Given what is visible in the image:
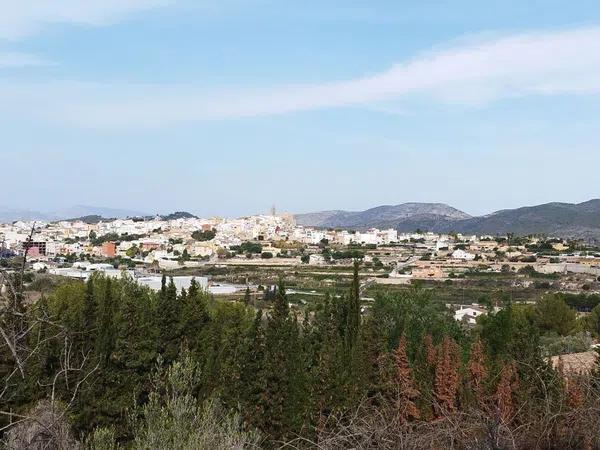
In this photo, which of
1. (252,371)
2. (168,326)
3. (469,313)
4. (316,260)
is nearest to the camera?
(252,371)

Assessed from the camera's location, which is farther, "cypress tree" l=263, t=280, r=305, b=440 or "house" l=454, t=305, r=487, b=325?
"house" l=454, t=305, r=487, b=325

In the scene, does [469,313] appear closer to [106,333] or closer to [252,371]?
[252,371]

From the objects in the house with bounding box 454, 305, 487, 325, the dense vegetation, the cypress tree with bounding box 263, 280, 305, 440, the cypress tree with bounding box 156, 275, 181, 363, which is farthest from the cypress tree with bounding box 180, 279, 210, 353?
the house with bounding box 454, 305, 487, 325

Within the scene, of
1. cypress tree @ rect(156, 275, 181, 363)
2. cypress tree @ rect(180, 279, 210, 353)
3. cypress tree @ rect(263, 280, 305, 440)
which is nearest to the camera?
cypress tree @ rect(263, 280, 305, 440)

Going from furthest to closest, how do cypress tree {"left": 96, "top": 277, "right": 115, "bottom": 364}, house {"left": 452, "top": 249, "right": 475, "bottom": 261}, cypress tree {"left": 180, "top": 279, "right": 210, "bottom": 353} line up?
house {"left": 452, "top": 249, "right": 475, "bottom": 261} < cypress tree {"left": 180, "top": 279, "right": 210, "bottom": 353} < cypress tree {"left": 96, "top": 277, "right": 115, "bottom": 364}

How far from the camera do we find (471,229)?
182375 mm

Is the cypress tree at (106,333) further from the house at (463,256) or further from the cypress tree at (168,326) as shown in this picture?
the house at (463,256)

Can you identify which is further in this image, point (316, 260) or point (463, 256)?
point (463, 256)

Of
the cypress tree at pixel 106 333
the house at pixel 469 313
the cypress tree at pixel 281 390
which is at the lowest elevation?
the house at pixel 469 313

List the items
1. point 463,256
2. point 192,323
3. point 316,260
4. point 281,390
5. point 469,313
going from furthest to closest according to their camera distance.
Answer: point 463,256 < point 316,260 < point 469,313 < point 192,323 < point 281,390

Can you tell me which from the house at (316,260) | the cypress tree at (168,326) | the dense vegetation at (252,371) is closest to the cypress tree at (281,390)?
the dense vegetation at (252,371)

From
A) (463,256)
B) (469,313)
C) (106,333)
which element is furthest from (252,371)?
(463,256)

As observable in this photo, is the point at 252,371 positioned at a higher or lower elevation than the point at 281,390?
higher

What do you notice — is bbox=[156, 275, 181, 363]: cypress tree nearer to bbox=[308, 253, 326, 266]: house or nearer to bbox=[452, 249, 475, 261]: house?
bbox=[308, 253, 326, 266]: house
